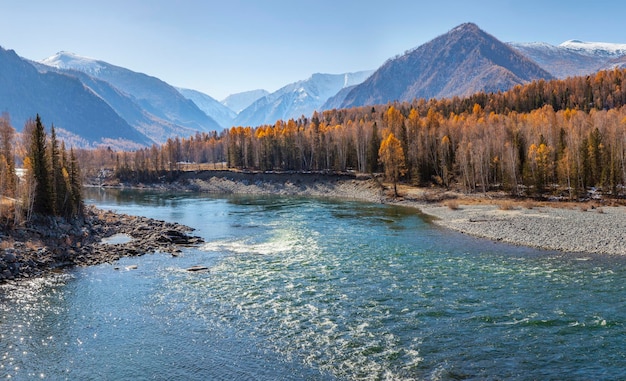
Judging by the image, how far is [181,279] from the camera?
33.8 meters

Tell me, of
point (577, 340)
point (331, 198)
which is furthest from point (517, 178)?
point (577, 340)

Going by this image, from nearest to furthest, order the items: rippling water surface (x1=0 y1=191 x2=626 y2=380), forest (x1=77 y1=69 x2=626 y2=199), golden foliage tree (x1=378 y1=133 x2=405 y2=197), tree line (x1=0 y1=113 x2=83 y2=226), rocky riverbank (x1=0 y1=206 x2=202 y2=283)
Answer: rippling water surface (x1=0 y1=191 x2=626 y2=380) < rocky riverbank (x1=0 y1=206 x2=202 y2=283) < tree line (x1=0 y1=113 x2=83 y2=226) < forest (x1=77 y1=69 x2=626 y2=199) < golden foliage tree (x1=378 y1=133 x2=405 y2=197)

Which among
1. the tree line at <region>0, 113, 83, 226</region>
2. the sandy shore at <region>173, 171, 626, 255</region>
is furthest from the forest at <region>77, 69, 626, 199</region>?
the tree line at <region>0, 113, 83, 226</region>

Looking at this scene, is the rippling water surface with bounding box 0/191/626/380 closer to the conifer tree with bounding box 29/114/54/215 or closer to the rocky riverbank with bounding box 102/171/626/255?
the rocky riverbank with bounding box 102/171/626/255

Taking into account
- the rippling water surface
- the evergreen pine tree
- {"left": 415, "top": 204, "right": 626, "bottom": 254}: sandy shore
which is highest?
the evergreen pine tree

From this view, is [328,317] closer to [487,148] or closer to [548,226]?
[548,226]

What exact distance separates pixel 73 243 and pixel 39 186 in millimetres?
9982

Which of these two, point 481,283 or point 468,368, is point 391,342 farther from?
point 481,283

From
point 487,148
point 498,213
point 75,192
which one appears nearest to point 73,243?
point 75,192

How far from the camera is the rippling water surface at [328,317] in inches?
765

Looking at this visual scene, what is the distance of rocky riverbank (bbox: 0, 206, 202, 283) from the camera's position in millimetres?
37062

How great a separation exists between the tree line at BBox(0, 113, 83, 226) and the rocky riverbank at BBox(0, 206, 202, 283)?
1.58 meters

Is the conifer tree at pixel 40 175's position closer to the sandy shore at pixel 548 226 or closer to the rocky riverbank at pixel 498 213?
the rocky riverbank at pixel 498 213

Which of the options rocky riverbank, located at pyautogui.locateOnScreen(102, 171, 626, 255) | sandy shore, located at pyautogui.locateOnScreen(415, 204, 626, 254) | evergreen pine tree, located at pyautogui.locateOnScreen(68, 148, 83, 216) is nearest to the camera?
sandy shore, located at pyautogui.locateOnScreen(415, 204, 626, 254)
